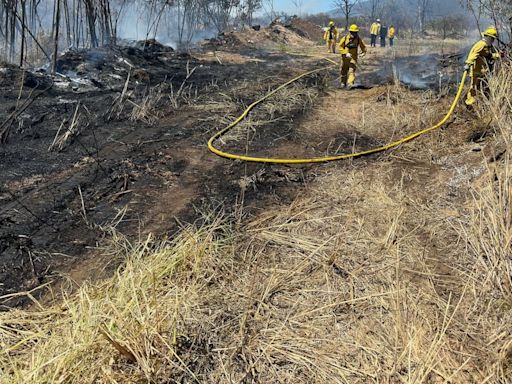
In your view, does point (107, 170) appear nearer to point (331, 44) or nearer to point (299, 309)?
point (299, 309)

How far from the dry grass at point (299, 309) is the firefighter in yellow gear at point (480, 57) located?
12.4ft

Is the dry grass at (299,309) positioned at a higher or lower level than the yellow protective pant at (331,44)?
lower

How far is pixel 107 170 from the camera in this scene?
17.8ft

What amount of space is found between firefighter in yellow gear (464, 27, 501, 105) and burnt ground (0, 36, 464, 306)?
1993mm

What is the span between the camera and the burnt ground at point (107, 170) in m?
3.83

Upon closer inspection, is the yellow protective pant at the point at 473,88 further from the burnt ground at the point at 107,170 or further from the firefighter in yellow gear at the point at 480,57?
the burnt ground at the point at 107,170

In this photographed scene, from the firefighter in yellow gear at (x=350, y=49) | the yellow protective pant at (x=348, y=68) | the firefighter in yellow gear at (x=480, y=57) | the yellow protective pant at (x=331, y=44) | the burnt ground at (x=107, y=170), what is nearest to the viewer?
the burnt ground at (x=107, y=170)

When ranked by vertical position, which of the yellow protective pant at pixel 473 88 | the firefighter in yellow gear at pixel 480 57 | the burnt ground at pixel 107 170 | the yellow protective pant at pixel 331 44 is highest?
the yellow protective pant at pixel 331 44

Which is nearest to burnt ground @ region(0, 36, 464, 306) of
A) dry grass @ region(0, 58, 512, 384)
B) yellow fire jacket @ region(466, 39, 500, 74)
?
dry grass @ region(0, 58, 512, 384)

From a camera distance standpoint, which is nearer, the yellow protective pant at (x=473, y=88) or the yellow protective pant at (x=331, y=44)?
the yellow protective pant at (x=473, y=88)

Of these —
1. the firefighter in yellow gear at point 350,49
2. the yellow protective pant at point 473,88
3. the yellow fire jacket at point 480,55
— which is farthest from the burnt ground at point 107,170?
the yellow fire jacket at point 480,55

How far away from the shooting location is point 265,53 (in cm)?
2003

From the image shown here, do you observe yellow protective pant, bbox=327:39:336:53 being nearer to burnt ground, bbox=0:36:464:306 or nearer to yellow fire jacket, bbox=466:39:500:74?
burnt ground, bbox=0:36:464:306

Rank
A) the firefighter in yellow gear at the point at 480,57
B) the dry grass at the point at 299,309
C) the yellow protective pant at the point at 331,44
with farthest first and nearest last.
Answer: the yellow protective pant at the point at 331,44
the firefighter in yellow gear at the point at 480,57
the dry grass at the point at 299,309
